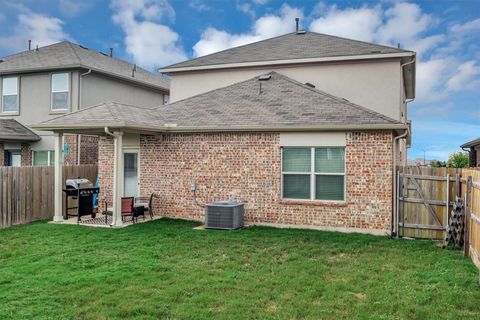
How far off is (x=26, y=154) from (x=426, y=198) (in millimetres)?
16570

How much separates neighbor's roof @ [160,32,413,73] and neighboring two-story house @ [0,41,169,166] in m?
3.31

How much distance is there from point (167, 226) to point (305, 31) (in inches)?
462

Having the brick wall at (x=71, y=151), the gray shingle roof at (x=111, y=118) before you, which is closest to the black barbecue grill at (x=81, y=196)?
the gray shingle roof at (x=111, y=118)

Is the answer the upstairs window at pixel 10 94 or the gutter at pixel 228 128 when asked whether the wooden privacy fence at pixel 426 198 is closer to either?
the gutter at pixel 228 128

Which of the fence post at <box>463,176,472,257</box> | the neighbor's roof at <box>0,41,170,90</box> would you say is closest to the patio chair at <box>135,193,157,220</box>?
the neighbor's roof at <box>0,41,170,90</box>

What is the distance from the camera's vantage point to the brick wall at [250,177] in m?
10.9

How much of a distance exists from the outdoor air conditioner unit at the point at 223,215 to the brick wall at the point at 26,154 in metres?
11.1

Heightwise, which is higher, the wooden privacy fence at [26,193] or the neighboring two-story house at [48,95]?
the neighboring two-story house at [48,95]

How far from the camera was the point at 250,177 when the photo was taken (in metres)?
12.1

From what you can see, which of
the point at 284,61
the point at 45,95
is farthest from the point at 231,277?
the point at 45,95

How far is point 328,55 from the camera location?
1522cm

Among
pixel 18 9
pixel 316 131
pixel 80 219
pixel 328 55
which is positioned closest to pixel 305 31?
pixel 328 55

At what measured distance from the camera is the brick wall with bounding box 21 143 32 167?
1844 cm

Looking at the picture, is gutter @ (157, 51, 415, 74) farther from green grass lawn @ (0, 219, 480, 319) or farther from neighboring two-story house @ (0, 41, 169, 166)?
green grass lawn @ (0, 219, 480, 319)
